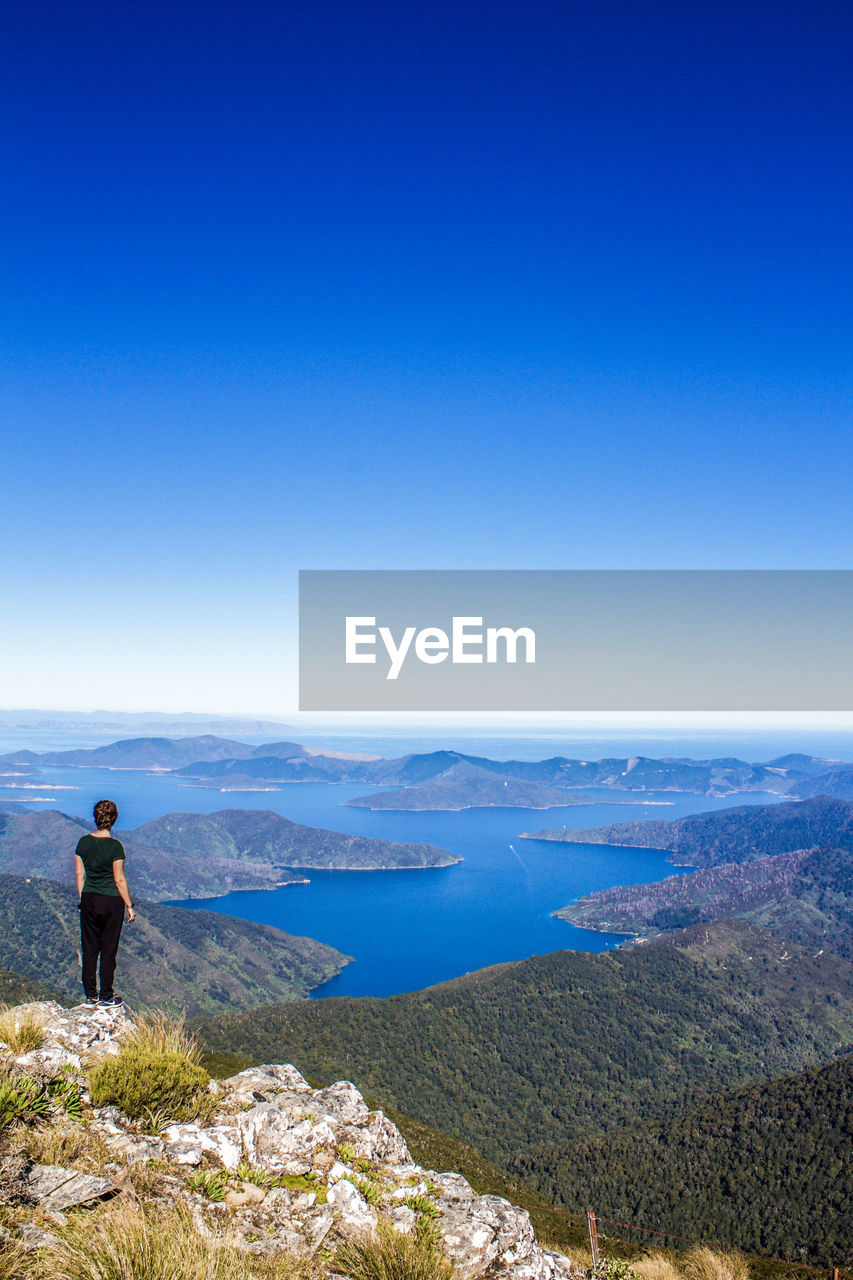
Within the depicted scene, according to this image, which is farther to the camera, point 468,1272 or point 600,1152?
point 600,1152

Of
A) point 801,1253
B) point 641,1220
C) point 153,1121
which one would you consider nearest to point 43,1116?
point 153,1121

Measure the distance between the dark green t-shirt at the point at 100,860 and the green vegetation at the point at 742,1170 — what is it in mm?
52930

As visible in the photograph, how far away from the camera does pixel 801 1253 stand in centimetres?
4494

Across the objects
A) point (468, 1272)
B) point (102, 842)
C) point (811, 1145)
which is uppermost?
point (102, 842)

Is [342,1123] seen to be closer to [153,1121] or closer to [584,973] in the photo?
[153,1121]

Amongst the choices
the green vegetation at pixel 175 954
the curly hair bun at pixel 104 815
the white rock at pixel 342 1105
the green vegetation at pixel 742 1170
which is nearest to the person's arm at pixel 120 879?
the curly hair bun at pixel 104 815

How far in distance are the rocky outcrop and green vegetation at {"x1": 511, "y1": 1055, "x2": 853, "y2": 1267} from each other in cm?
4954

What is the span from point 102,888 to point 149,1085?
2.52 m

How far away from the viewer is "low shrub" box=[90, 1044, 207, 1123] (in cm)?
741

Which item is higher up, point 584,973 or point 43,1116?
point 43,1116

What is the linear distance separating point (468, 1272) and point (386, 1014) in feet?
335

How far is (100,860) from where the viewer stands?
29.4 feet

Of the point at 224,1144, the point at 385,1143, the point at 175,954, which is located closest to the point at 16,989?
the point at 385,1143

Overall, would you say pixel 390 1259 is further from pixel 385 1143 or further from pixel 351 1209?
pixel 385 1143
